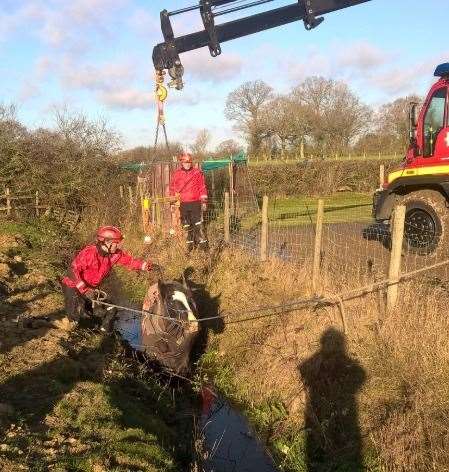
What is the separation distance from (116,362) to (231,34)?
6128 mm

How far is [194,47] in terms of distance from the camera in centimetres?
1002

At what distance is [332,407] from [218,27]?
6.99 meters

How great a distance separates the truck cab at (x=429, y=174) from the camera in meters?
9.18

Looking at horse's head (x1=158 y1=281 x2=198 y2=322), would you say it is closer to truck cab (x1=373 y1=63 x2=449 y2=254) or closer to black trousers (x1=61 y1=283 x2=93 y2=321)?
black trousers (x1=61 y1=283 x2=93 y2=321)

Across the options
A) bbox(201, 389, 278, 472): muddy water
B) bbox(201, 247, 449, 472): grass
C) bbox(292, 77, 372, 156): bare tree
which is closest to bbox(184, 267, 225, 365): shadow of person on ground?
bbox(201, 247, 449, 472): grass

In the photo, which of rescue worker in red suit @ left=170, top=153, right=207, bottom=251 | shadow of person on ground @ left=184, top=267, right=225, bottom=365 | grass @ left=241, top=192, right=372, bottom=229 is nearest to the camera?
shadow of person on ground @ left=184, top=267, right=225, bottom=365

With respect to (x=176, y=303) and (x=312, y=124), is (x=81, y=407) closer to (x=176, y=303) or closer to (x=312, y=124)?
(x=176, y=303)

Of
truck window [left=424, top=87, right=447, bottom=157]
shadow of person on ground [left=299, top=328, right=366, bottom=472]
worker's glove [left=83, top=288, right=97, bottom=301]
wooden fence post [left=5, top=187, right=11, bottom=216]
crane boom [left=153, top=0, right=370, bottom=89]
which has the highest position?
crane boom [left=153, top=0, right=370, bottom=89]

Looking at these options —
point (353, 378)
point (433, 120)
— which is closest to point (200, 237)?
point (433, 120)

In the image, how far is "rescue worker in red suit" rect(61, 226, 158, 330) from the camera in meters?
7.54

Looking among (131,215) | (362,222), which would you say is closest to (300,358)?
(362,222)

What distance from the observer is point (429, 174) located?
9.43m

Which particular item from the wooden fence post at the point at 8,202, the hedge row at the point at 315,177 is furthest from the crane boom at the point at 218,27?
the hedge row at the point at 315,177

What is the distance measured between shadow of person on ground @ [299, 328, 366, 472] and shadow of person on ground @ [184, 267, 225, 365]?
1.82 metres
